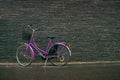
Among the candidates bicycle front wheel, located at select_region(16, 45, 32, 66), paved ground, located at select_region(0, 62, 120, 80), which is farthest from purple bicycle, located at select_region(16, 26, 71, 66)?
paved ground, located at select_region(0, 62, 120, 80)

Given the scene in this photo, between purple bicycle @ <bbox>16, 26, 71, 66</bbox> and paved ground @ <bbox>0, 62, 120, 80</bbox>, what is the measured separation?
23 cm

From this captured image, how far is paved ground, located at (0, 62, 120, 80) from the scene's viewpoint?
8.66 m

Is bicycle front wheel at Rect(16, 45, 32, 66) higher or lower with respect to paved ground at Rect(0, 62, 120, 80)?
higher

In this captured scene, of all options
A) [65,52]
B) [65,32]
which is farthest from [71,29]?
[65,52]

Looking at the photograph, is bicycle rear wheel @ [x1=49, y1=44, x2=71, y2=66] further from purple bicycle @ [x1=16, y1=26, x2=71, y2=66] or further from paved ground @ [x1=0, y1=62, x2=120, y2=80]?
paved ground @ [x1=0, y1=62, x2=120, y2=80]

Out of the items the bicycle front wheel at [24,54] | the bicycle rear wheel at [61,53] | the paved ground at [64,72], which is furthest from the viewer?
the bicycle front wheel at [24,54]

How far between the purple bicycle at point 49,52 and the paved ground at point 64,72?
234 mm

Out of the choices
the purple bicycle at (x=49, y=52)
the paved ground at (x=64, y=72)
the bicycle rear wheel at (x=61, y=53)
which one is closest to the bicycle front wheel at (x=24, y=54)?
the purple bicycle at (x=49, y=52)

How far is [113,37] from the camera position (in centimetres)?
1076

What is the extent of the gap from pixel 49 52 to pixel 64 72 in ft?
3.44

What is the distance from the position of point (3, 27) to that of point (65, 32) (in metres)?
2.03

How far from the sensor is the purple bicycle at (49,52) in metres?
9.98

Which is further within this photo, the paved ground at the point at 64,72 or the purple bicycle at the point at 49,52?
the purple bicycle at the point at 49,52

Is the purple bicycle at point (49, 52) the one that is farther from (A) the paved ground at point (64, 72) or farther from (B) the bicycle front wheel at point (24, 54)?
(A) the paved ground at point (64, 72)
